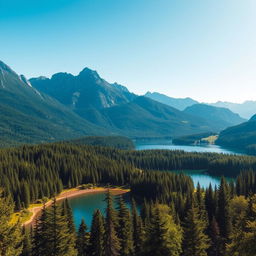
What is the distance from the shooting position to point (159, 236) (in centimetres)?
3030

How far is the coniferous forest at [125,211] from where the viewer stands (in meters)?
30.2

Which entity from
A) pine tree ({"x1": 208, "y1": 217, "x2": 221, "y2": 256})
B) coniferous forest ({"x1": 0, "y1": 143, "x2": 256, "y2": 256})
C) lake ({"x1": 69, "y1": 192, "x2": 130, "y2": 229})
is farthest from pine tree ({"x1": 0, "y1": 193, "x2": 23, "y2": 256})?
lake ({"x1": 69, "y1": 192, "x2": 130, "y2": 229})

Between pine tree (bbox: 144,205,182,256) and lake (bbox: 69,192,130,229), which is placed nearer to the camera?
pine tree (bbox: 144,205,182,256)

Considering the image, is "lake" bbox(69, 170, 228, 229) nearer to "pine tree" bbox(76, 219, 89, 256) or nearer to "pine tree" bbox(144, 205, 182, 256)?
"pine tree" bbox(76, 219, 89, 256)

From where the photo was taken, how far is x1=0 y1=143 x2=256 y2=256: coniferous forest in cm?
3016

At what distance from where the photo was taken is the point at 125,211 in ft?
165

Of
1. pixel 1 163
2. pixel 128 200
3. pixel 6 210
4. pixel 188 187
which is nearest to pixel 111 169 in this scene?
pixel 128 200

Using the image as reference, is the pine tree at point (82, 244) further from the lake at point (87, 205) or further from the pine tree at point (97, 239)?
the lake at point (87, 205)

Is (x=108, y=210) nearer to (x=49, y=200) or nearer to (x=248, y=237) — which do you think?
(x=248, y=237)

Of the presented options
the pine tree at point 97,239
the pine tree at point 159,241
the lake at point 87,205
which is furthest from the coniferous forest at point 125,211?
the lake at point 87,205

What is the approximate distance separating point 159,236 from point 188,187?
94.9 m

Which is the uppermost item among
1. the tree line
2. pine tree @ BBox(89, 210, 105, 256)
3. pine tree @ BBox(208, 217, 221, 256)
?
the tree line

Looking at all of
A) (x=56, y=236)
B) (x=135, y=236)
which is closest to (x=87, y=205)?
(x=135, y=236)

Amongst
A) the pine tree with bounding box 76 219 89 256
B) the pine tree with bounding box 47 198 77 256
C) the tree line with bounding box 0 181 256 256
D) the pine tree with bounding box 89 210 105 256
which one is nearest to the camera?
the tree line with bounding box 0 181 256 256
